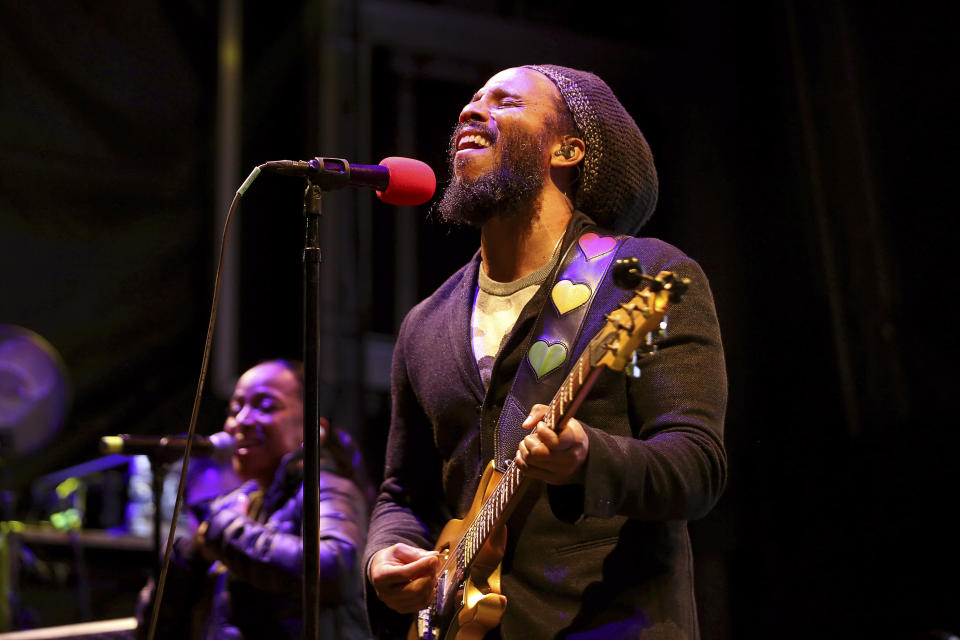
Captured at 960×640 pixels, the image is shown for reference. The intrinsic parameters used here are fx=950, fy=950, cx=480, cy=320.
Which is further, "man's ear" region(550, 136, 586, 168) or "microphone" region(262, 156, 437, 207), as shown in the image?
"man's ear" region(550, 136, 586, 168)

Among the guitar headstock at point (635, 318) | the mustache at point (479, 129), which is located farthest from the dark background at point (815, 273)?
the guitar headstock at point (635, 318)

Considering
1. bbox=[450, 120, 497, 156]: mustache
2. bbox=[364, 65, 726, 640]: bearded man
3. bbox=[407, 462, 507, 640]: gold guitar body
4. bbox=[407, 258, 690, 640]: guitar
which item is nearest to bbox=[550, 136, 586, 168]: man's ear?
bbox=[364, 65, 726, 640]: bearded man

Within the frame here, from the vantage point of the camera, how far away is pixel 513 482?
2.06 meters

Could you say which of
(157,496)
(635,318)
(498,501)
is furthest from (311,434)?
(157,496)

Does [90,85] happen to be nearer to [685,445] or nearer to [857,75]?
[857,75]

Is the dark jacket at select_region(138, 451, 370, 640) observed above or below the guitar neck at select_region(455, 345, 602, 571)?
below

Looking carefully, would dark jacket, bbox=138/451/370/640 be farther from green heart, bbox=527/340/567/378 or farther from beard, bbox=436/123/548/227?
green heart, bbox=527/340/567/378

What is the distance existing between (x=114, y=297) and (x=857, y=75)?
16.5 feet

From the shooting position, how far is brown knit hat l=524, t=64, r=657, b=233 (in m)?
2.72

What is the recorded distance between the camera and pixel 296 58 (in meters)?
6.35

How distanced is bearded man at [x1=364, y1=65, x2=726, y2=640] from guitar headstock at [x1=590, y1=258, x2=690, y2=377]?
15 cm

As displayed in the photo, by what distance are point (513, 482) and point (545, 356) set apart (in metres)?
0.36

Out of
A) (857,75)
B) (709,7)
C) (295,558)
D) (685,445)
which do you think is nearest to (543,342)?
(685,445)

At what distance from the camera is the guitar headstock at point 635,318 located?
1.70 m
